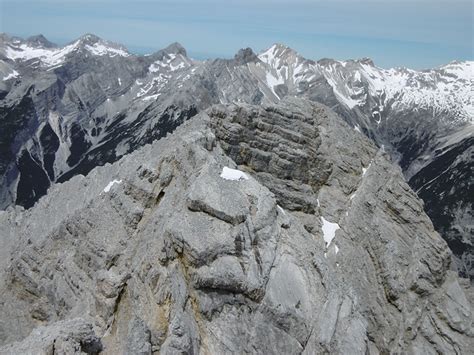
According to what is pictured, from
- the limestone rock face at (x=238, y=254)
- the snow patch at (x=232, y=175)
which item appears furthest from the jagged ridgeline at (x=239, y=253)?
the snow patch at (x=232, y=175)

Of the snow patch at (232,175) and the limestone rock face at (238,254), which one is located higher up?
the snow patch at (232,175)

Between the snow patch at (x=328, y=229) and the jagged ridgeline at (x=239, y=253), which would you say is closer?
the jagged ridgeline at (x=239, y=253)

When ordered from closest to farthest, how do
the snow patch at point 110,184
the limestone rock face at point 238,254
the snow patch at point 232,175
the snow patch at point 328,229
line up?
1. the limestone rock face at point 238,254
2. the snow patch at point 232,175
3. the snow patch at point 110,184
4. the snow patch at point 328,229

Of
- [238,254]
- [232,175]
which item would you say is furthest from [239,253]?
[232,175]

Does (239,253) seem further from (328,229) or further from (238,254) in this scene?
(328,229)

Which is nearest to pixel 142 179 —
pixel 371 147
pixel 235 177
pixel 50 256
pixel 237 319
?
pixel 235 177

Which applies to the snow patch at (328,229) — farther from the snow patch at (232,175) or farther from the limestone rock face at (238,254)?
the snow patch at (232,175)

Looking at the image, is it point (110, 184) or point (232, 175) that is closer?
point (232, 175)

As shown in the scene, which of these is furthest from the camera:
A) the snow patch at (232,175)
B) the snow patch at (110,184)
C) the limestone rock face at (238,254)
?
the snow patch at (110,184)

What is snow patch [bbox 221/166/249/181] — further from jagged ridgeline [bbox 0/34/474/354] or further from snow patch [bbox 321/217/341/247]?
snow patch [bbox 321/217/341/247]
